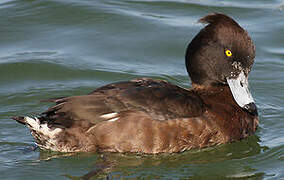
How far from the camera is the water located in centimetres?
608

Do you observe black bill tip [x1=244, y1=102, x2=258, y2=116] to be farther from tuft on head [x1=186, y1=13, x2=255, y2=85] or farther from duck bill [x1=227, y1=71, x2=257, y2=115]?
tuft on head [x1=186, y1=13, x2=255, y2=85]

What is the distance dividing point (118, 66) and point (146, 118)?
9.35 feet

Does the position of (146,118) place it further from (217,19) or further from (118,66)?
(118,66)

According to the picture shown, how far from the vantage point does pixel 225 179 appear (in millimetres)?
5930

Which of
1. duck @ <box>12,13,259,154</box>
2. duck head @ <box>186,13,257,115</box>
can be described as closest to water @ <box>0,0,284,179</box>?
duck @ <box>12,13,259,154</box>

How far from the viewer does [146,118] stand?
6016mm

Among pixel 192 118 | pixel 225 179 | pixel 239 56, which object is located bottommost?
pixel 225 179

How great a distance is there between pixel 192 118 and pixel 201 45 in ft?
2.99

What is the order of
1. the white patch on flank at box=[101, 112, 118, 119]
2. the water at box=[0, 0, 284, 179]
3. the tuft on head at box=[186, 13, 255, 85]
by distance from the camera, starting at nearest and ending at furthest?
the white patch on flank at box=[101, 112, 118, 119]
the water at box=[0, 0, 284, 179]
the tuft on head at box=[186, 13, 255, 85]

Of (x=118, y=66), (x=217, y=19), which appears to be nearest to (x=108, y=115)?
(x=217, y=19)

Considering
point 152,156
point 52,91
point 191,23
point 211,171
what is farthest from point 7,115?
point 191,23

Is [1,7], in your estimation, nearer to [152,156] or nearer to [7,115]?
[7,115]

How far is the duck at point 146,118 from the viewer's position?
5.99 m

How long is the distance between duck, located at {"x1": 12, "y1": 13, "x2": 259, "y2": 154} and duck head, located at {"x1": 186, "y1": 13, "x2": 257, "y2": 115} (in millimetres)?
10
